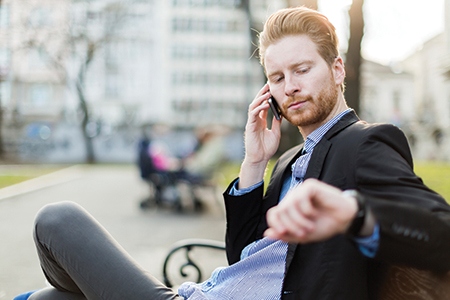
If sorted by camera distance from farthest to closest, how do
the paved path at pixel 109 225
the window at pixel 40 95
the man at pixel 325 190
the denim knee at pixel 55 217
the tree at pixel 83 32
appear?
the window at pixel 40 95 → the tree at pixel 83 32 → the paved path at pixel 109 225 → the denim knee at pixel 55 217 → the man at pixel 325 190

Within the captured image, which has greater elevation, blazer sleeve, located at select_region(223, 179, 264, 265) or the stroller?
blazer sleeve, located at select_region(223, 179, 264, 265)

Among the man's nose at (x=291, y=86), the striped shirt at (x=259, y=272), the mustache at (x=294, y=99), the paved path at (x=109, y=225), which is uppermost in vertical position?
the man's nose at (x=291, y=86)

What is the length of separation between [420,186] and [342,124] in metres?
0.63

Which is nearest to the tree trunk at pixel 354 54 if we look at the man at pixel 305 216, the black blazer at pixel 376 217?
the man at pixel 305 216

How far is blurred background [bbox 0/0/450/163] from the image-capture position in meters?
35.9

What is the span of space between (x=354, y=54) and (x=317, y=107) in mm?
6878

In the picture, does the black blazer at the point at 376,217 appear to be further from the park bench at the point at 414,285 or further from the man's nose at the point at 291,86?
the man's nose at the point at 291,86

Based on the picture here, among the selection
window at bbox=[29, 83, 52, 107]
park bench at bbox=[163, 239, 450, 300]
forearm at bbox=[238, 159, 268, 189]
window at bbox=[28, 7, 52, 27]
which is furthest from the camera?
window at bbox=[29, 83, 52, 107]

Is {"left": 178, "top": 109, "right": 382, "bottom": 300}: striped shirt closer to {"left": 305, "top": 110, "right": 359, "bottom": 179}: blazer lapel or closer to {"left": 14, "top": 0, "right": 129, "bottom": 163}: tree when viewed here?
{"left": 305, "top": 110, "right": 359, "bottom": 179}: blazer lapel

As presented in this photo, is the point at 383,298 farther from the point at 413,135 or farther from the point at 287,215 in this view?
the point at 413,135

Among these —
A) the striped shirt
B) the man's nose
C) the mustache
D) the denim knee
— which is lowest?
the striped shirt

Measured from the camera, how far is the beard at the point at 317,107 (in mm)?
2225

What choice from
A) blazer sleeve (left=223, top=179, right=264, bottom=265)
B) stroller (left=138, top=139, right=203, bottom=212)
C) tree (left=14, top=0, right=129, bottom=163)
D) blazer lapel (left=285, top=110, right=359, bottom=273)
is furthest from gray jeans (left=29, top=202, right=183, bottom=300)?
tree (left=14, top=0, right=129, bottom=163)

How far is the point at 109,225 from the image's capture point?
380 inches
